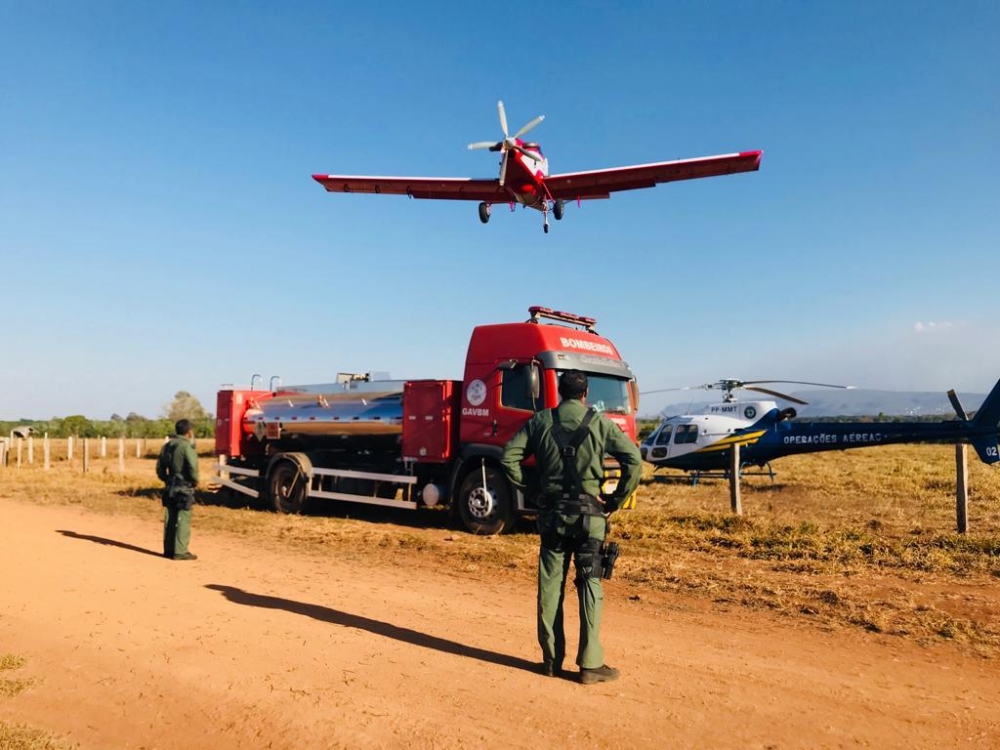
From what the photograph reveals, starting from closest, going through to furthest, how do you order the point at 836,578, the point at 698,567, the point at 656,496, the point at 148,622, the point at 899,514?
1. the point at 148,622
2. the point at 836,578
3. the point at 698,567
4. the point at 899,514
5. the point at 656,496

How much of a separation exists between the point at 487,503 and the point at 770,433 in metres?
10.9

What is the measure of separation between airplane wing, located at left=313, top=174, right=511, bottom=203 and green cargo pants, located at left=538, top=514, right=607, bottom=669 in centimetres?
2101

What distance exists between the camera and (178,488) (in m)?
10.3

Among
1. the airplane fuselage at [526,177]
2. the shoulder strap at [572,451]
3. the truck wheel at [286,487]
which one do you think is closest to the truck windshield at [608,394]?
the truck wheel at [286,487]

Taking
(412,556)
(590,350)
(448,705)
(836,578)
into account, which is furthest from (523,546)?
(448,705)

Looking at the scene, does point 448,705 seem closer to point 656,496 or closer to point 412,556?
point 412,556

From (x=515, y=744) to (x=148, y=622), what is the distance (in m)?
4.14

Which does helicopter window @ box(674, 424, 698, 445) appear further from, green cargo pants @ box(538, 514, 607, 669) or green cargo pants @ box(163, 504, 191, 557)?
green cargo pants @ box(538, 514, 607, 669)

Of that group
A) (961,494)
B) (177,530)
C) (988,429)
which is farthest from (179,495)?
(988,429)

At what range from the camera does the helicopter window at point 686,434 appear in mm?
21386

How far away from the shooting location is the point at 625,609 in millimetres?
7590

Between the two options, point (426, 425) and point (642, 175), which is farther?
point (642, 175)

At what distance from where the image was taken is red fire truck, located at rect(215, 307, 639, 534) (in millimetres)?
12242

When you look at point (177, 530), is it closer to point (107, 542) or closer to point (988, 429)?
point (107, 542)
